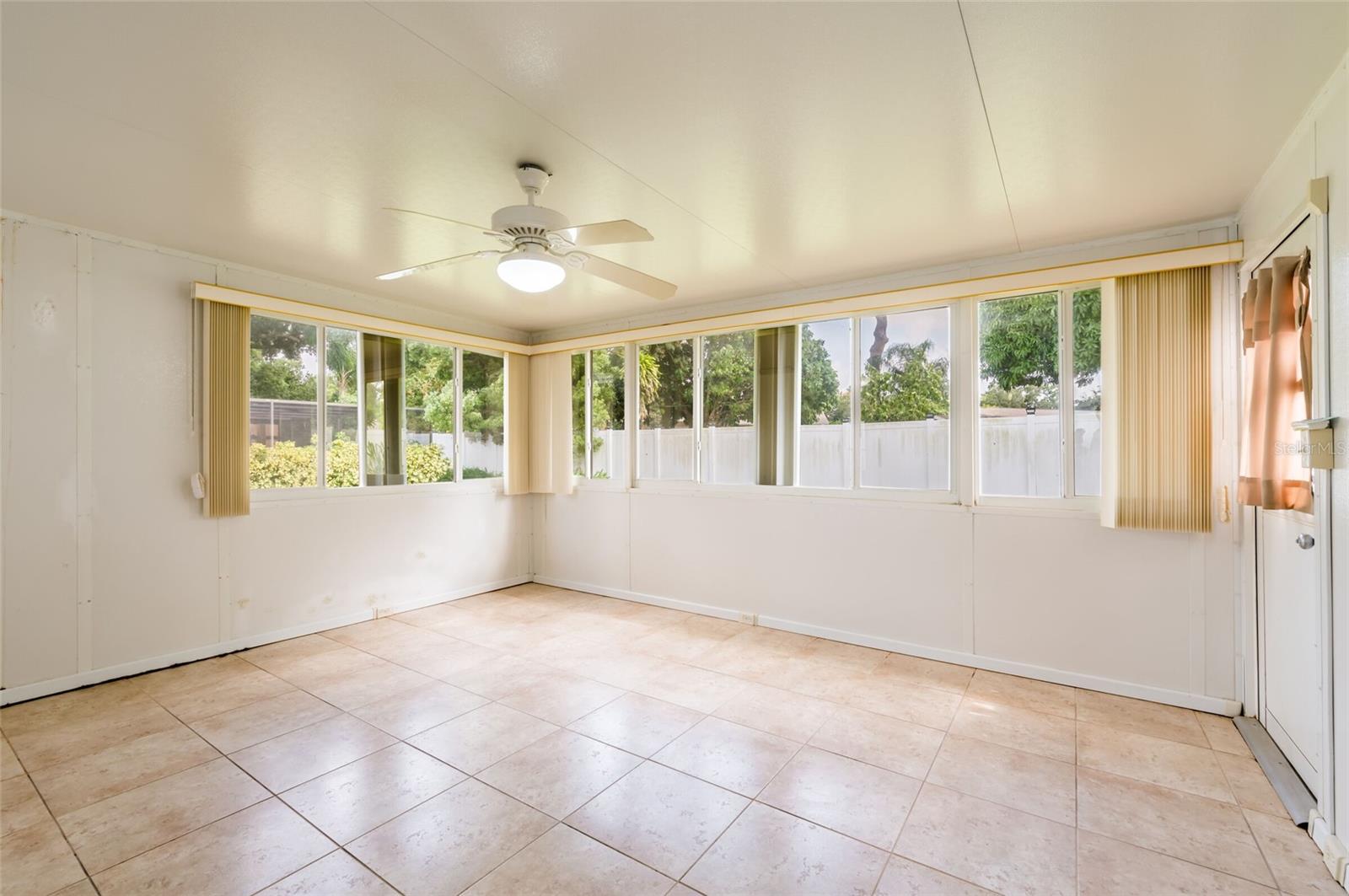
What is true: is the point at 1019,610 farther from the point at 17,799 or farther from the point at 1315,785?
the point at 17,799

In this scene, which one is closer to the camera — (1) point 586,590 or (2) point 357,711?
(2) point 357,711

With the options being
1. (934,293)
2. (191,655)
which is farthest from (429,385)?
(934,293)

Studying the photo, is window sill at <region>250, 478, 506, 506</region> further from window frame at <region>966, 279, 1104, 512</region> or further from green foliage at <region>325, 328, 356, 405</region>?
window frame at <region>966, 279, 1104, 512</region>

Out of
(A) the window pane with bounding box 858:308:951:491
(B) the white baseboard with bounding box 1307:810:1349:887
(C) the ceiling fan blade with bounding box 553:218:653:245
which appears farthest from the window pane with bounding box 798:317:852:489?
(B) the white baseboard with bounding box 1307:810:1349:887

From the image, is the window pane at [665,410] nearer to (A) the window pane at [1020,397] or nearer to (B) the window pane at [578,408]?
(B) the window pane at [578,408]

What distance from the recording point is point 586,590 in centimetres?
577

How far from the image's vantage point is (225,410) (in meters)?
3.89

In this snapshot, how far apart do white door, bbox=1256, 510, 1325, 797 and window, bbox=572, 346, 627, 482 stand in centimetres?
426

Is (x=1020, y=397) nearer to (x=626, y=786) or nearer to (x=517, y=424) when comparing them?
A: (x=626, y=786)

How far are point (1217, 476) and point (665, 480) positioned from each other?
3.66 m

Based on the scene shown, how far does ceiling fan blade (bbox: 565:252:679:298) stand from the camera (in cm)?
277

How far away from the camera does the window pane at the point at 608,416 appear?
18.4 feet

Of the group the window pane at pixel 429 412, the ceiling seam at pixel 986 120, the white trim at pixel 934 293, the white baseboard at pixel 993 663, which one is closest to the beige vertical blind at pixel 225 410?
the window pane at pixel 429 412

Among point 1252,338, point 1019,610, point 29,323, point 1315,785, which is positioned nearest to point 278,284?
point 29,323
